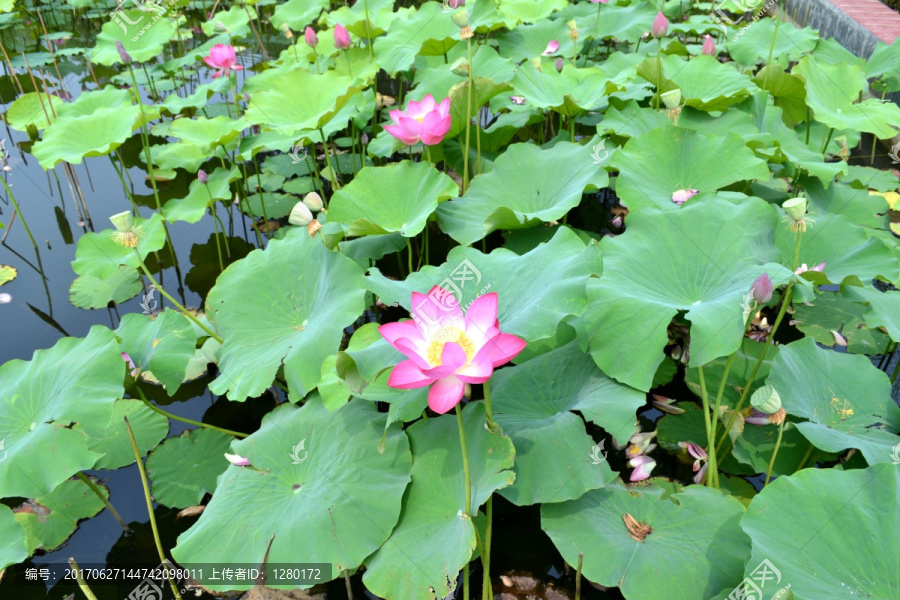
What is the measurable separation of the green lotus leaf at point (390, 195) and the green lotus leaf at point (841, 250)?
1194mm

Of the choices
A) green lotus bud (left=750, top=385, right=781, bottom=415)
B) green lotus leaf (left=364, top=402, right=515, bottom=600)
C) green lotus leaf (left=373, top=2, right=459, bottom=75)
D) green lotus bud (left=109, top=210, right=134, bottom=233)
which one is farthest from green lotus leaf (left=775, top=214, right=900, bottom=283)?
green lotus bud (left=109, top=210, right=134, bottom=233)

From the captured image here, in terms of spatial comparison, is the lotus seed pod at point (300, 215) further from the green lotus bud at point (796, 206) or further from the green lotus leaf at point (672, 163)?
the green lotus bud at point (796, 206)

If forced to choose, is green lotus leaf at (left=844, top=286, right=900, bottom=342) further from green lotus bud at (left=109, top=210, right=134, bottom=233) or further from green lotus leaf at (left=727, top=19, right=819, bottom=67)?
green lotus bud at (left=109, top=210, right=134, bottom=233)

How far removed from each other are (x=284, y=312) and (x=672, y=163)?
1478 millimetres

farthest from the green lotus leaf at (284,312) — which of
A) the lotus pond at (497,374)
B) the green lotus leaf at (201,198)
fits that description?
the green lotus leaf at (201,198)

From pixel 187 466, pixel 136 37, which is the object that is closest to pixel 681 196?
pixel 187 466

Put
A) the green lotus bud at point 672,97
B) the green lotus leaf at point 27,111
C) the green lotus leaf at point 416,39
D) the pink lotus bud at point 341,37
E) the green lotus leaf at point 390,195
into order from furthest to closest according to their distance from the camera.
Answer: the green lotus leaf at point 27,111 < the green lotus leaf at point 416,39 < the pink lotus bud at point 341,37 < the green lotus bud at point 672,97 < the green lotus leaf at point 390,195

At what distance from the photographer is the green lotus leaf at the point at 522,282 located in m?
1.41

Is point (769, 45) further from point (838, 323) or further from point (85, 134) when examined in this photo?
point (85, 134)

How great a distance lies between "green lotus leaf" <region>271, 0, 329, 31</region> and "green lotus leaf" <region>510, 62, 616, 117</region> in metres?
1.95

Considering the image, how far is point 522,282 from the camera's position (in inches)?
62.9

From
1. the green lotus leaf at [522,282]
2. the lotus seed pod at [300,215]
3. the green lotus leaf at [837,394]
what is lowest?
the green lotus leaf at [837,394]

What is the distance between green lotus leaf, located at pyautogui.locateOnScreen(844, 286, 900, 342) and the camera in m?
1.65

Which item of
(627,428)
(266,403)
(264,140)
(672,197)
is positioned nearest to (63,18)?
(264,140)
